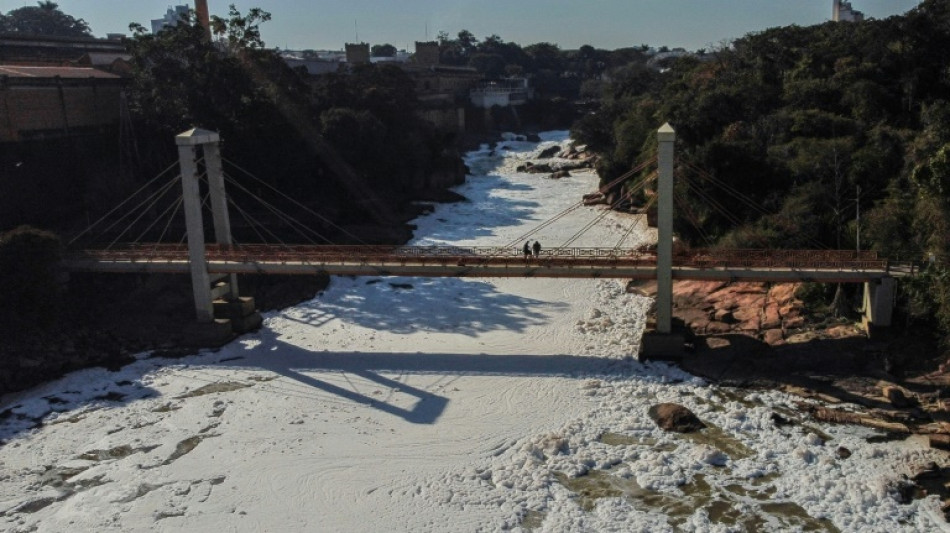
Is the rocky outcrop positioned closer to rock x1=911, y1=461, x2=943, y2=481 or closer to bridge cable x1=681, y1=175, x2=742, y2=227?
bridge cable x1=681, y1=175, x2=742, y2=227

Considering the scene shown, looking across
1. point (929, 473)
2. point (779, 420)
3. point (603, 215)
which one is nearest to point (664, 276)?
point (779, 420)

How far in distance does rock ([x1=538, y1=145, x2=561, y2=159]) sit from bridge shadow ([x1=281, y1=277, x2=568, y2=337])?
3080 centimetres

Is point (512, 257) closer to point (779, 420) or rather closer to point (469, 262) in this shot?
point (469, 262)

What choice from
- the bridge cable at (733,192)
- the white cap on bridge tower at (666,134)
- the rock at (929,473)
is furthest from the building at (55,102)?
the rock at (929,473)

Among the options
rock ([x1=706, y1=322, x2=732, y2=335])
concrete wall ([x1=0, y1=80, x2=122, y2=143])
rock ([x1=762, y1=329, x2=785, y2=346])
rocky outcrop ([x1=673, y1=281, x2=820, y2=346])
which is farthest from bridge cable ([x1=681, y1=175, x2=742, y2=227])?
concrete wall ([x1=0, y1=80, x2=122, y2=143])

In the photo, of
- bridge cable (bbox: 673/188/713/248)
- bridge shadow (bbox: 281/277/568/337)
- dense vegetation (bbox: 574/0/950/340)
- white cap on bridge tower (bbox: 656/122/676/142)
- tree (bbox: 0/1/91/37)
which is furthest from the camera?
tree (bbox: 0/1/91/37)

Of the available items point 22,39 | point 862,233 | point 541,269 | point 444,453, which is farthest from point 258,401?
point 22,39

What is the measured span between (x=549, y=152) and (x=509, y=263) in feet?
121

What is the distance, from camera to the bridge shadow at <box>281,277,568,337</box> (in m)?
20.2

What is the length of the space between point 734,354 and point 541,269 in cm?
458

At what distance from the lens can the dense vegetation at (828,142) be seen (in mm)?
18359

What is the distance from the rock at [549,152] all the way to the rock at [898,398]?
39719 millimetres

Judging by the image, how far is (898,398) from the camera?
569 inches

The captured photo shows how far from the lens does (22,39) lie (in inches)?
1572
